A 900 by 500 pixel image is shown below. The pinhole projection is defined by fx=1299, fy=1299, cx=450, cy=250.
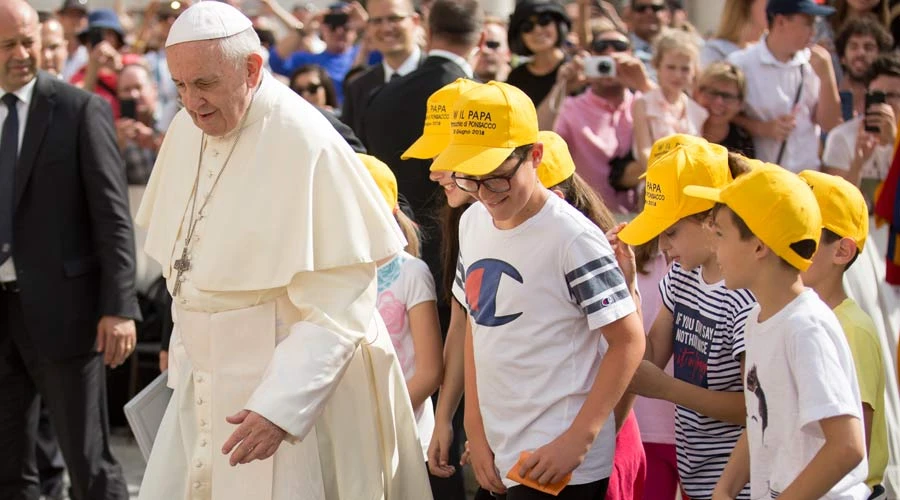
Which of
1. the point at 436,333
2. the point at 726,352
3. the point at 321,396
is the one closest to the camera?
the point at 321,396

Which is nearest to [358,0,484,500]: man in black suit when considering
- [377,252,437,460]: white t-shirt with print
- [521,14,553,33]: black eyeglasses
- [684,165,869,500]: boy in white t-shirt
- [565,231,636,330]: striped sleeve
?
[521,14,553,33]: black eyeglasses

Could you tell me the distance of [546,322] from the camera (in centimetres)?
359

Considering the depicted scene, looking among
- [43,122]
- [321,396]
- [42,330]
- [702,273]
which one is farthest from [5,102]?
[702,273]

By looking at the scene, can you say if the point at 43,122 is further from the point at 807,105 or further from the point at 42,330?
the point at 807,105

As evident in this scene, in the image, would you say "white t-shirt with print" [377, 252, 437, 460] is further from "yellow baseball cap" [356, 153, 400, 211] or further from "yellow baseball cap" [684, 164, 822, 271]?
"yellow baseball cap" [684, 164, 822, 271]

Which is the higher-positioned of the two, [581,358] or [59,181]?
[581,358]

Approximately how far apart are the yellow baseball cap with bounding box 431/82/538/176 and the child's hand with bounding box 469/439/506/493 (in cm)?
84

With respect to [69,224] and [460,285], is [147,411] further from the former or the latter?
[69,224]

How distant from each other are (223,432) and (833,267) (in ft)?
5.88

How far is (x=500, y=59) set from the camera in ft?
26.3

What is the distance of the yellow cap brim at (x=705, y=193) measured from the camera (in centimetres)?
333

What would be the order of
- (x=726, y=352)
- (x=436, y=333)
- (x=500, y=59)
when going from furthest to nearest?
(x=500, y=59)
(x=436, y=333)
(x=726, y=352)

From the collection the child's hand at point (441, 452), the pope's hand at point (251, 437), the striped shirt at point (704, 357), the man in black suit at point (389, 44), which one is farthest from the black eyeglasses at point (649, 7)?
the pope's hand at point (251, 437)

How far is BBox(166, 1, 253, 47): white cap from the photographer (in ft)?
11.5
